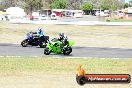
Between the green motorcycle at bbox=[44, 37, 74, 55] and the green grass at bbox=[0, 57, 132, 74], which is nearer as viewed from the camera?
the green grass at bbox=[0, 57, 132, 74]

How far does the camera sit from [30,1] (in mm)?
173000

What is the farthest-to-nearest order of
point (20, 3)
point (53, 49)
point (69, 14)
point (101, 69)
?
point (20, 3) → point (69, 14) → point (53, 49) → point (101, 69)

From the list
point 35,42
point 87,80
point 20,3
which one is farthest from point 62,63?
point 20,3

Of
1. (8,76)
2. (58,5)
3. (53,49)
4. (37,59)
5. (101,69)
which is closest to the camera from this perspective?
(8,76)

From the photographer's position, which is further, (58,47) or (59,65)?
(58,47)

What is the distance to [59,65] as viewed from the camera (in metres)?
18.6

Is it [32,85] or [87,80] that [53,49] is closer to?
[32,85]

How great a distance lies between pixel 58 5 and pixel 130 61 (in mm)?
148178

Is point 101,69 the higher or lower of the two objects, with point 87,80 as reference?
lower

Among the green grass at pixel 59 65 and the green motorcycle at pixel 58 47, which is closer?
the green grass at pixel 59 65

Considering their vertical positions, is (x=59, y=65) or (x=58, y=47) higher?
(x=58, y=47)

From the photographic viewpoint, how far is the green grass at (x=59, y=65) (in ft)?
55.5

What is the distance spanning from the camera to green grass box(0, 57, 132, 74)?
1691 centimetres

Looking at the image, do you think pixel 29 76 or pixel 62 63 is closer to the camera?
pixel 29 76
